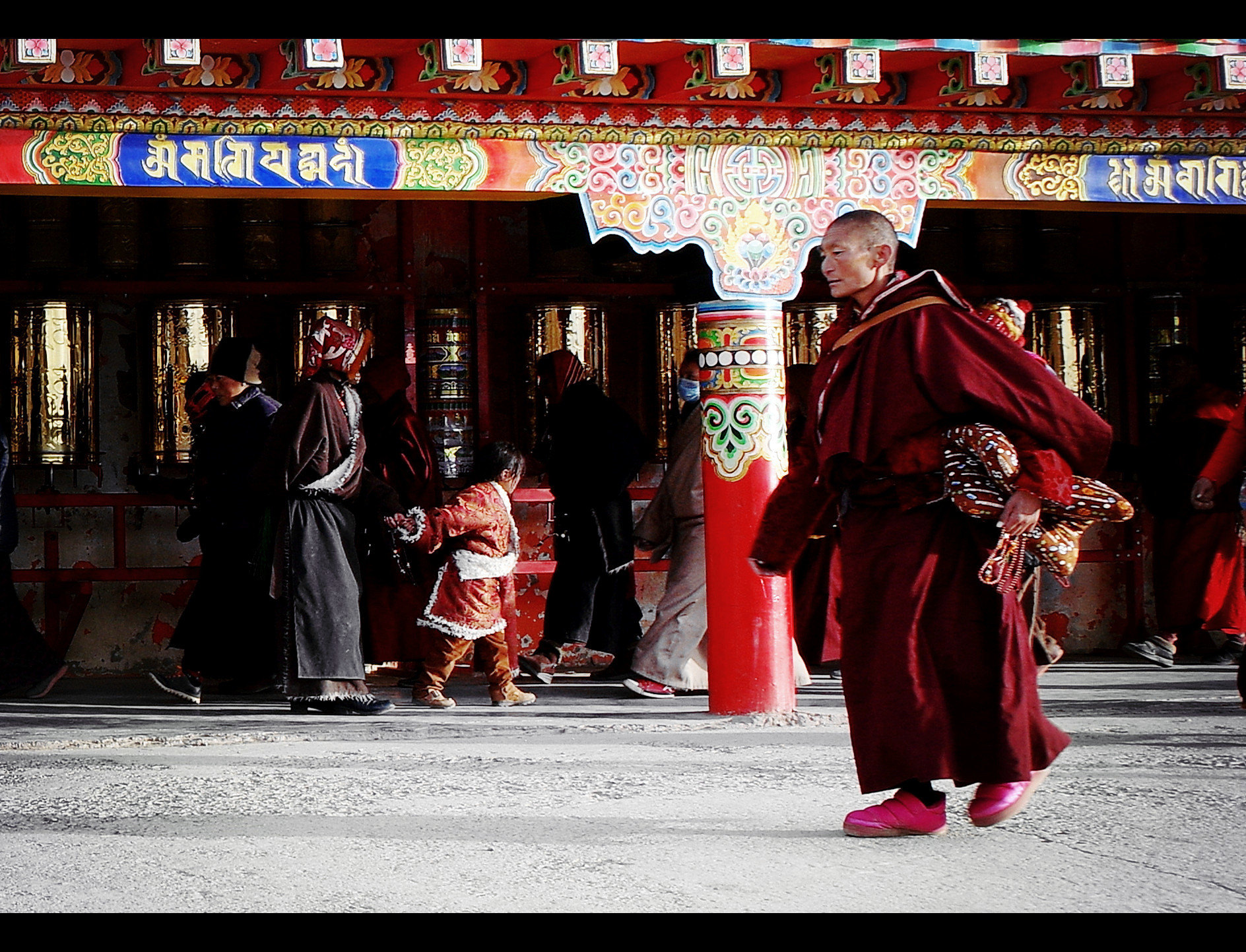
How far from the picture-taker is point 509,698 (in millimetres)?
7180

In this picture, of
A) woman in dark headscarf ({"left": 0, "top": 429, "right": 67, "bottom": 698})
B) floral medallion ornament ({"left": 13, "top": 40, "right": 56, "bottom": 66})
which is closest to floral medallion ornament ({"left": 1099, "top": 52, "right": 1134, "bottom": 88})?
floral medallion ornament ({"left": 13, "top": 40, "right": 56, "bottom": 66})

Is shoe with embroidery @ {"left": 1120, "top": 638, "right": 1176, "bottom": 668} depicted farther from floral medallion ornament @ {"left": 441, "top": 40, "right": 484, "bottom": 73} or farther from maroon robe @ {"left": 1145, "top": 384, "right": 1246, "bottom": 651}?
floral medallion ornament @ {"left": 441, "top": 40, "right": 484, "bottom": 73}

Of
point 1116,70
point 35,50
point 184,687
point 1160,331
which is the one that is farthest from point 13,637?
point 1160,331

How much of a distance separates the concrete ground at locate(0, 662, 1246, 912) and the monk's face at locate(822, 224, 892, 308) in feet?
4.45

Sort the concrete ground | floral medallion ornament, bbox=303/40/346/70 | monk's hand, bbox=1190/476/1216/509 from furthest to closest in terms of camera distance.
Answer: floral medallion ornament, bbox=303/40/346/70, monk's hand, bbox=1190/476/1216/509, the concrete ground

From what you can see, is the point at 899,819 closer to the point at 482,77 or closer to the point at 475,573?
the point at 475,573

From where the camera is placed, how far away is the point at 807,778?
4996 mm

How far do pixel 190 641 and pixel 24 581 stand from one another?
1.42 m

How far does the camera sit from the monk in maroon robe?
391 cm

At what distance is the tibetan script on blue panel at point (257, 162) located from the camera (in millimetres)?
6062

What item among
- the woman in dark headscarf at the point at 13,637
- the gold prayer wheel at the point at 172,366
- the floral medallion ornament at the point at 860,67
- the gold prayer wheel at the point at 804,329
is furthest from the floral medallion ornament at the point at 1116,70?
the woman in dark headscarf at the point at 13,637

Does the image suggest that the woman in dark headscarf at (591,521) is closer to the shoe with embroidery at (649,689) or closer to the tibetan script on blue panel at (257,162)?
the shoe with embroidery at (649,689)

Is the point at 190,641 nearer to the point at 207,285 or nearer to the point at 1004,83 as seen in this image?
the point at 207,285

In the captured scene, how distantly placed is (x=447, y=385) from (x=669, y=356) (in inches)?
46.8
